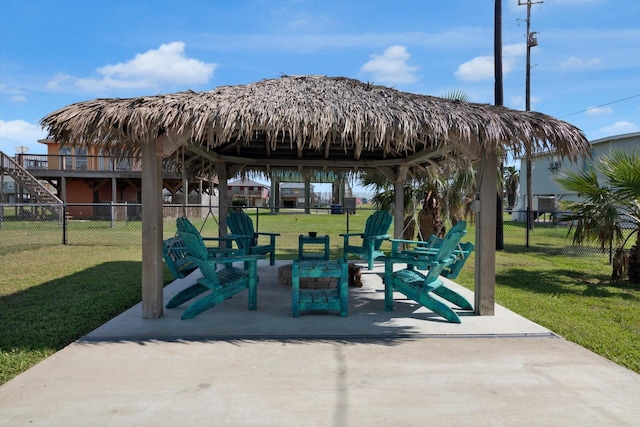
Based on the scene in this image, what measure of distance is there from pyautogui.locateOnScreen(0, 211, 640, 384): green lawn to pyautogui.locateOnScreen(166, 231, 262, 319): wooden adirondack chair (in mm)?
1017

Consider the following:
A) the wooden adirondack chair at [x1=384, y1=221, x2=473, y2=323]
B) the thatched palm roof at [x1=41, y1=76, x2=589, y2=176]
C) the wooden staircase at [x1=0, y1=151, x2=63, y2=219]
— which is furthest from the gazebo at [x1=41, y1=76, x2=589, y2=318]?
the wooden staircase at [x1=0, y1=151, x2=63, y2=219]

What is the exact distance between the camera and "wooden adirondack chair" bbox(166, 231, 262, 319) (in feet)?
15.3

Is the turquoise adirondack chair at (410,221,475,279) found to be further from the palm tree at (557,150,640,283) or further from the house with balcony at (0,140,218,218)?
the house with balcony at (0,140,218,218)

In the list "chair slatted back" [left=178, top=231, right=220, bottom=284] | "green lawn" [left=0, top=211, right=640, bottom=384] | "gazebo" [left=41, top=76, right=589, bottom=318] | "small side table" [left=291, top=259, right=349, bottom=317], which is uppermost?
"gazebo" [left=41, top=76, right=589, bottom=318]

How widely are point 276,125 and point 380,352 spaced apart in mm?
2504

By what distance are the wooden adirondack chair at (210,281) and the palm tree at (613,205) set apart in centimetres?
603

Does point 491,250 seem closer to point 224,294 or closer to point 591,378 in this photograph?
point 591,378

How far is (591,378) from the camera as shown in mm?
3279

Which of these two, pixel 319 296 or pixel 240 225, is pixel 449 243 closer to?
pixel 319 296

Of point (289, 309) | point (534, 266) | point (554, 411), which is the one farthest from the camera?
point (534, 266)

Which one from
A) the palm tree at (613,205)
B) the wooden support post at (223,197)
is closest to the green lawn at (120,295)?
the palm tree at (613,205)

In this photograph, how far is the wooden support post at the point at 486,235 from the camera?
4961 millimetres

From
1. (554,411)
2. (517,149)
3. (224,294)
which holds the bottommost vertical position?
(554,411)

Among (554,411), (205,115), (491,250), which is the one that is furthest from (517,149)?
(205,115)
